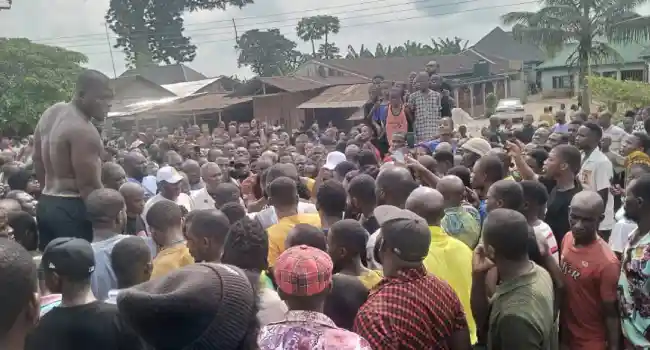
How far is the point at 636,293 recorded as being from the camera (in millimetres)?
3480

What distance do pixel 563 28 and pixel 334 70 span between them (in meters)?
14.0

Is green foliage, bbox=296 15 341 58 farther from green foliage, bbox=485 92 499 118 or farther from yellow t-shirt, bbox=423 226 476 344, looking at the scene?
yellow t-shirt, bbox=423 226 476 344

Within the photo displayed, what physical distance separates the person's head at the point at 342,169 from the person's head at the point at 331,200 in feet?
7.48

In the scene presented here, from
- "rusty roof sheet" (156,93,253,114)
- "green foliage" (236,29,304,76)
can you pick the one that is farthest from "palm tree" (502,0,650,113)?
"green foliage" (236,29,304,76)

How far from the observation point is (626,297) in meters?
3.56

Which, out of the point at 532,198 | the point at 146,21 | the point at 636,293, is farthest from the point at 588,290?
the point at 146,21

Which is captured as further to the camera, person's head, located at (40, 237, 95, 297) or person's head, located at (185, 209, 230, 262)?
person's head, located at (185, 209, 230, 262)

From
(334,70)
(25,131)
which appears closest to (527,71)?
(334,70)

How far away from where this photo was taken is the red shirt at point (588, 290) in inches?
148

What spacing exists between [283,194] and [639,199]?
2.36 meters

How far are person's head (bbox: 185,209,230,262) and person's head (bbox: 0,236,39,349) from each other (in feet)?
5.68

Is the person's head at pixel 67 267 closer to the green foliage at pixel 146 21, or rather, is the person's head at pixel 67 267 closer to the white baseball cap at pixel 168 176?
the white baseball cap at pixel 168 176

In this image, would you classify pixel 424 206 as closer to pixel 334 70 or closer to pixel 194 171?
pixel 194 171

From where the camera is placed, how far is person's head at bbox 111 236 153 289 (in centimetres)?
361
